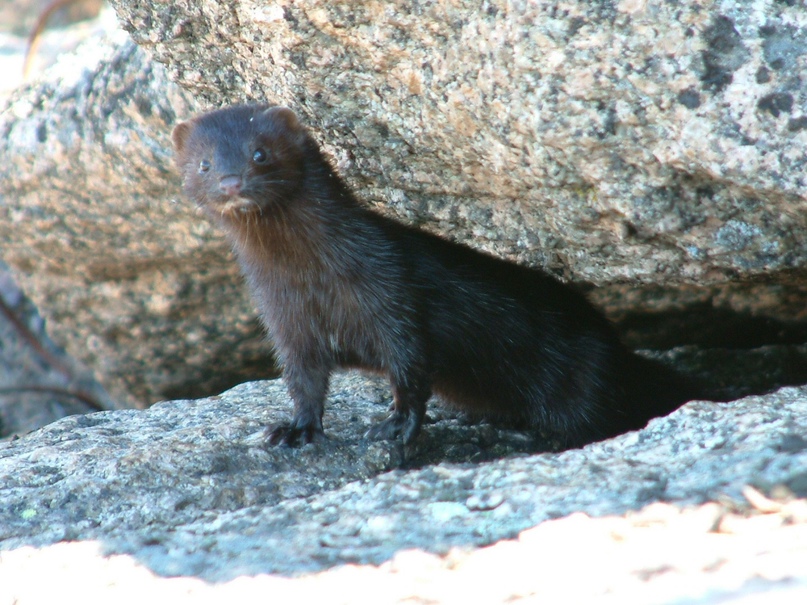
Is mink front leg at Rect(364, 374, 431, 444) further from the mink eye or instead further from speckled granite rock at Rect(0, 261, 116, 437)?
speckled granite rock at Rect(0, 261, 116, 437)

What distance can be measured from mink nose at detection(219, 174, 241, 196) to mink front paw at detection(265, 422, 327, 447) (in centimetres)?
108

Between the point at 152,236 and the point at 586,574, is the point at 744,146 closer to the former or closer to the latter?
the point at 586,574

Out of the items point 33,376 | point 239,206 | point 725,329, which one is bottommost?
point 33,376

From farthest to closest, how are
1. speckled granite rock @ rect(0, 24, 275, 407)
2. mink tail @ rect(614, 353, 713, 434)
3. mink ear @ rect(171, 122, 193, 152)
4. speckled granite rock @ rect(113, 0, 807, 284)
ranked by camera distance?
speckled granite rock @ rect(0, 24, 275, 407) < mink tail @ rect(614, 353, 713, 434) < mink ear @ rect(171, 122, 193, 152) < speckled granite rock @ rect(113, 0, 807, 284)

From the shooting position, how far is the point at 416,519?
2879mm

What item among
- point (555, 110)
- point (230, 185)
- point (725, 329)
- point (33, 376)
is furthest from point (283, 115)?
point (33, 376)

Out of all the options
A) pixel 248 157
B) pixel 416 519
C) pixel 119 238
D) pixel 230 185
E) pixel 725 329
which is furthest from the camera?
pixel 119 238

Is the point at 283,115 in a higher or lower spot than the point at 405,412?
higher

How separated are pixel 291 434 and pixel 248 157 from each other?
4.18 ft

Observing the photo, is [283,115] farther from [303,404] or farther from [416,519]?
[416,519]

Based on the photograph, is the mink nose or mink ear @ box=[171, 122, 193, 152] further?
mink ear @ box=[171, 122, 193, 152]

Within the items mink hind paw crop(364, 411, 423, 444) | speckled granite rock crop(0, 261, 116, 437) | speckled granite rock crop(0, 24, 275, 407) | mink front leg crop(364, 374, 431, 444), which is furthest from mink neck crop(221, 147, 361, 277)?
speckled granite rock crop(0, 261, 116, 437)

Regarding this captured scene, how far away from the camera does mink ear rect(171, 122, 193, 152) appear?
14.4 ft

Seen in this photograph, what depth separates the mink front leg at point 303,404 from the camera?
13.4 ft
